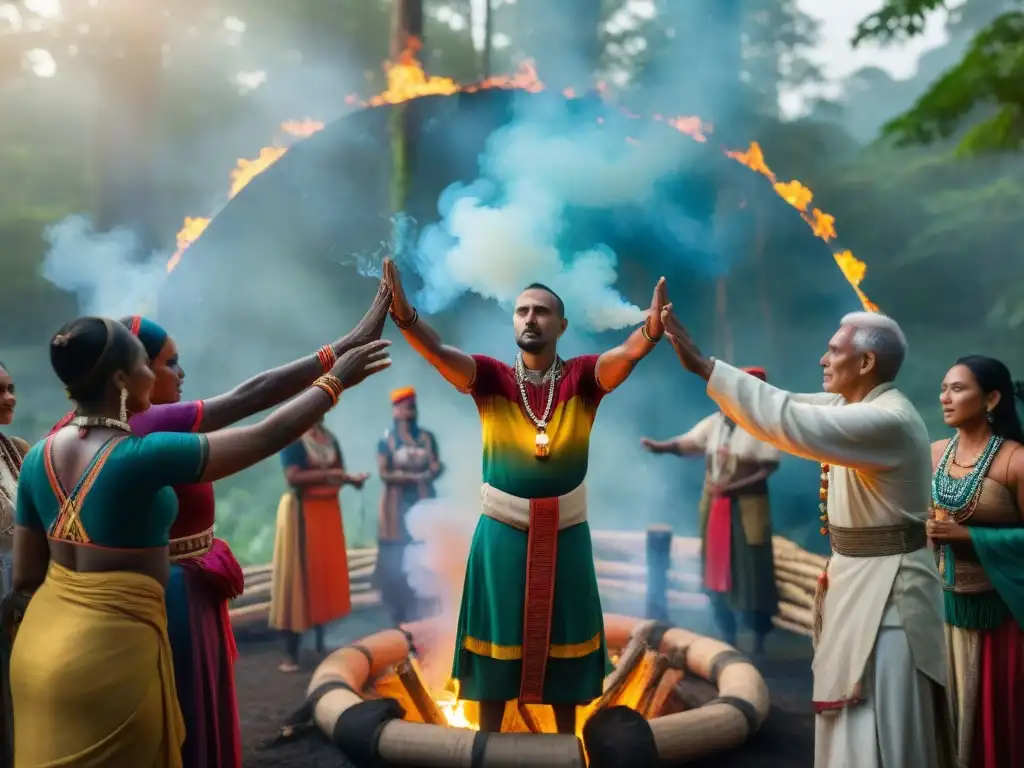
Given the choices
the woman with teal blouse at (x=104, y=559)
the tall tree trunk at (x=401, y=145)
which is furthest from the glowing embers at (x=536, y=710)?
the tall tree trunk at (x=401, y=145)

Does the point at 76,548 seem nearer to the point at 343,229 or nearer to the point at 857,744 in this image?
the point at 857,744

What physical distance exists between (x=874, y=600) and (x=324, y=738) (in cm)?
342

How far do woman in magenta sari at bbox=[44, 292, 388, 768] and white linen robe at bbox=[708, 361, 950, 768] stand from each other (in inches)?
77.1

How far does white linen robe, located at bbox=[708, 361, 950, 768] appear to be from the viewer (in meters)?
3.29

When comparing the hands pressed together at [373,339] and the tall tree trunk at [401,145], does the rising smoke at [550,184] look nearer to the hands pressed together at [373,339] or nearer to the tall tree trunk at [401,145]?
the tall tree trunk at [401,145]

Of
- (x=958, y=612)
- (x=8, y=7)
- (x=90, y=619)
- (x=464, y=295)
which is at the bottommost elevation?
(x=958, y=612)

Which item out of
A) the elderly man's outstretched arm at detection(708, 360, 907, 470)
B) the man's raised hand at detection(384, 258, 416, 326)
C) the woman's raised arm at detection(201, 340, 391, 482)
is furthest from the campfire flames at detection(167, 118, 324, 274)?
the elderly man's outstretched arm at detection(708, 360, 907, 470)

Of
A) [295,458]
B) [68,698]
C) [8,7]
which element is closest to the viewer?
[68,698]

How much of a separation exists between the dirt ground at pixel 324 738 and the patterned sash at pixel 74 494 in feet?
9.28

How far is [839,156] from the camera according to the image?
13156 mm

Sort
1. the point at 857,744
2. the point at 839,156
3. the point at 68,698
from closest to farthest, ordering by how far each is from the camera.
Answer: the point at 68,698 < the point at 857,744 < the point at 839,156

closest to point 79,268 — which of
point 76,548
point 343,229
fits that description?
point 343,229

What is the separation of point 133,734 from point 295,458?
4.57 m

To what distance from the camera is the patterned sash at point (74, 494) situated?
2.60 metres
